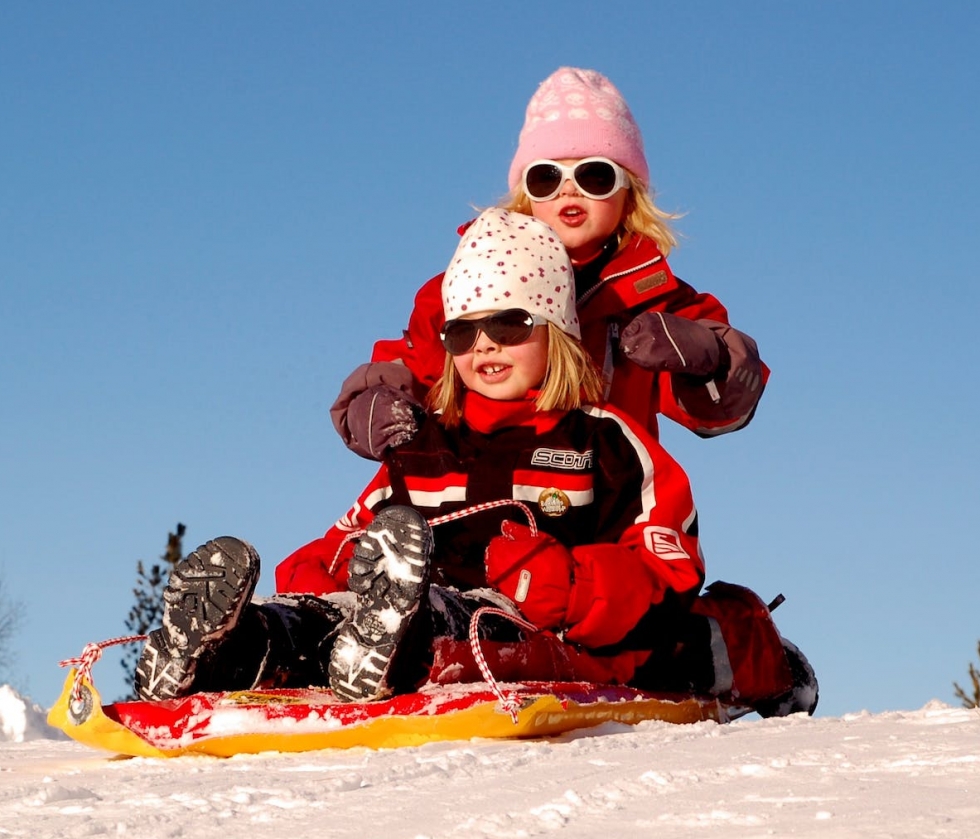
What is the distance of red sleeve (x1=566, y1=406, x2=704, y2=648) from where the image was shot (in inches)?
157

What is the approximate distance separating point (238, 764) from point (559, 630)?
1.06 metres

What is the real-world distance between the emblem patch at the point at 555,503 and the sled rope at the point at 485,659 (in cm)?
36

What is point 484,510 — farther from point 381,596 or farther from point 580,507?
point 381,596

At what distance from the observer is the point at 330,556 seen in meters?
4.67

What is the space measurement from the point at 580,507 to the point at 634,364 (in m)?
0.77

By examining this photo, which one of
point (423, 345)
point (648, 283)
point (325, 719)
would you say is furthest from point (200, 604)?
point (648, 283)

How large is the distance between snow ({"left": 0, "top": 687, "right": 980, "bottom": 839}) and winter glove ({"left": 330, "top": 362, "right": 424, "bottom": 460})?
4.13 ft

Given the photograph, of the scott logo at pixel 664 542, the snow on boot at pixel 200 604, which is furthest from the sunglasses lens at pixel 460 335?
the snow on boot at pixel 200 604

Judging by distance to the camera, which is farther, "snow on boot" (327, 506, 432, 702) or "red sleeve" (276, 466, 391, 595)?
"red sleeve" (276, 466, 391, 595)

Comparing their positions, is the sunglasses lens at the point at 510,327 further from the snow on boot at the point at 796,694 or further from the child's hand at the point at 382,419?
the snow on boot at the point at 796,694

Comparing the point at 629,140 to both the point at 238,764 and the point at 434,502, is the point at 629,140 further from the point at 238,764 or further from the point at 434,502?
the point at 238,764

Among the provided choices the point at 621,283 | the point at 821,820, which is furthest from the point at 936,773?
the point at 621,283

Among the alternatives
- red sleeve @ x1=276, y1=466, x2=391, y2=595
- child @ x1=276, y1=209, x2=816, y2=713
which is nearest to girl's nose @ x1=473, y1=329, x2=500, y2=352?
child @ x1=276, y1=209, x2=816, y2=713

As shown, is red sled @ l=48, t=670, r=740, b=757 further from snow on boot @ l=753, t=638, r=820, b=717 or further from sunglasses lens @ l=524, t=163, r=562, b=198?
sunglasses lens @ l=524, t=163, r=562, b=198
